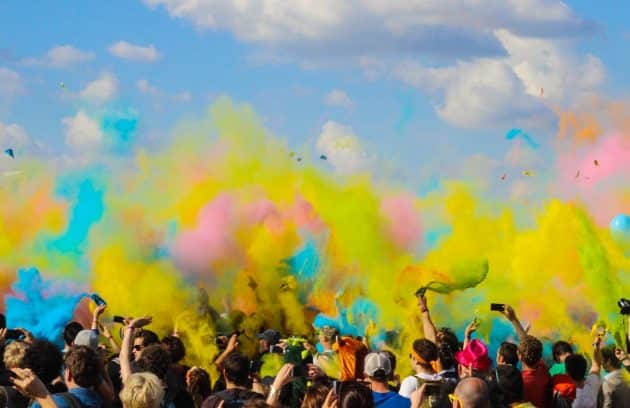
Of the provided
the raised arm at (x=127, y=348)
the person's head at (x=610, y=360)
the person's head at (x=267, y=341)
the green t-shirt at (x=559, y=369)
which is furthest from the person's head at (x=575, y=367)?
the raised arm at (x=127, y=348)

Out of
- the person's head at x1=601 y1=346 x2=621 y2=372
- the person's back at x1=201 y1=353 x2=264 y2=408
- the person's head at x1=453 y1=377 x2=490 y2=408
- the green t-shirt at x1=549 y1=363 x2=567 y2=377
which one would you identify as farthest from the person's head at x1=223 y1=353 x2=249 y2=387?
the person's head at x1=601 y1=346 x2=621 y2=372

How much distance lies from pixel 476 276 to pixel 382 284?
2.66 meters

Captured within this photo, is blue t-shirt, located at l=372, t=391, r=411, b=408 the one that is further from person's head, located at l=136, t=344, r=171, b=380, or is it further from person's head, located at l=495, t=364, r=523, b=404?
person's head, located at l=136, t=344, r=171, b=380

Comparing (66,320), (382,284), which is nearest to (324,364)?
(66,320)

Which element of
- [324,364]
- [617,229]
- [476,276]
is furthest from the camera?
[617,229]

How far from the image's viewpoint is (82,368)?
5984 millimetres

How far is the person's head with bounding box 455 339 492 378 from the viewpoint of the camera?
773cm

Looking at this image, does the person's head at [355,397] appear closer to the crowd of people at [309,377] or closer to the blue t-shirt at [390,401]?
the crowd of people at [309,377]

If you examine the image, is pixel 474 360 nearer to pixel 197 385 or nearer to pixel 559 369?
pixel 559 369

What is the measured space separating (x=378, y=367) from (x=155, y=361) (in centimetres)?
166

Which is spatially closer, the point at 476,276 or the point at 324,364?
the point at 324,364

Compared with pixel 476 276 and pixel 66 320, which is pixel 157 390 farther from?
pixel 476 276

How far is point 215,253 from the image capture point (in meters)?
18.4

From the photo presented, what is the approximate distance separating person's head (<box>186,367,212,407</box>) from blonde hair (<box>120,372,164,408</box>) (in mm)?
2024
